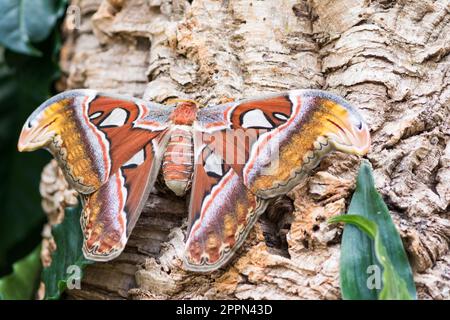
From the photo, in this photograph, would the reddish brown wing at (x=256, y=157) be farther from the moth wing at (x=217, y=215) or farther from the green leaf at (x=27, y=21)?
the green leaf at (x=27, y=21)

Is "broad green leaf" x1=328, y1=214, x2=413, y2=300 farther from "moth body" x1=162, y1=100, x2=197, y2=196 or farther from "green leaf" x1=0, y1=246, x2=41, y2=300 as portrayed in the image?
"green leaf" x1=0, y1=246, x2=41, y2=300

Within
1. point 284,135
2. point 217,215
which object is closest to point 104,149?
point 217,215

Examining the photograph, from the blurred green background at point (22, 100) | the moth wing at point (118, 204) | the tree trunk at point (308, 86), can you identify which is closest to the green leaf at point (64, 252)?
the tree trunk at point (308, 86)

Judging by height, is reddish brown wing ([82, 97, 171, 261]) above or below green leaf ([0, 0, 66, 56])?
below

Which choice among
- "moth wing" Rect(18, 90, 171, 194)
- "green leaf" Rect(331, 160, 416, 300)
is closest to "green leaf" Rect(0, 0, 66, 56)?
"moth wing" Rect(18, 90, 171, 194)

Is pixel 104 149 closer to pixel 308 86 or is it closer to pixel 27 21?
pixel 308 86
